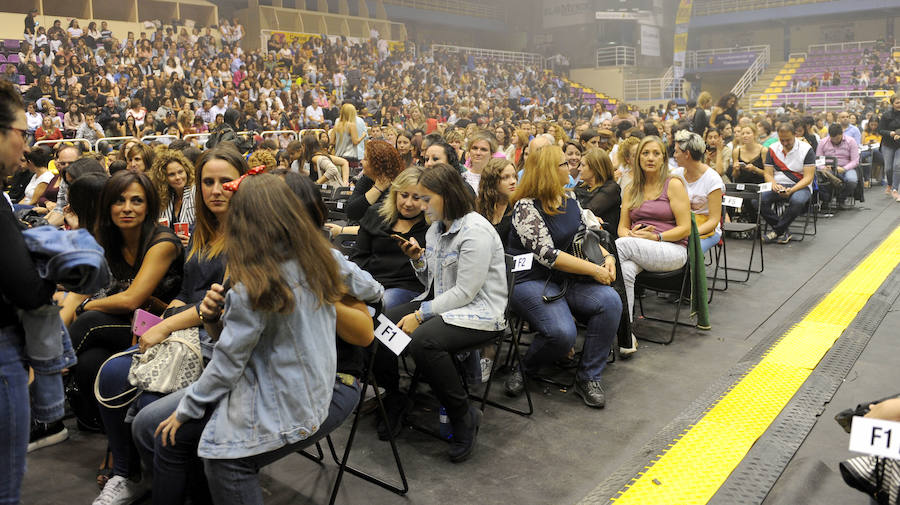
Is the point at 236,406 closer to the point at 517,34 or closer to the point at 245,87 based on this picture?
the point at 245,87

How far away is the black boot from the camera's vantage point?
3.09 meters

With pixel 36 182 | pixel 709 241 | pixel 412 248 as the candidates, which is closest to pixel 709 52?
pixel 709 241

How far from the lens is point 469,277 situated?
10.4ft

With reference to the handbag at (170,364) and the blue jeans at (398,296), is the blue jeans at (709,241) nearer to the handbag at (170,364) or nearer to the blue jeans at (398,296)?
the blue jeans at (398,296)

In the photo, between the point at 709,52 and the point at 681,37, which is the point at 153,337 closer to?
the point at 681,37

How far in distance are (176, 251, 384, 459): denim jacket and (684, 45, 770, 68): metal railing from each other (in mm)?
33122

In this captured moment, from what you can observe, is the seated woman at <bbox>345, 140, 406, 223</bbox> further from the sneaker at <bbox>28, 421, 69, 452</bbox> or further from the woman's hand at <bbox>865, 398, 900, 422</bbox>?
the woman's hand at <bbox>865, 398, 900, 422</bbox>

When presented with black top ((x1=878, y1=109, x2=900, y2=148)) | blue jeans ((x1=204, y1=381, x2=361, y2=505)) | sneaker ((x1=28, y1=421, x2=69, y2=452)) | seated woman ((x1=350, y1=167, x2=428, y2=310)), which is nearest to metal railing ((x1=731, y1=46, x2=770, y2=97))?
black top ((x1=878, y1=109, x2=900, y2=148))

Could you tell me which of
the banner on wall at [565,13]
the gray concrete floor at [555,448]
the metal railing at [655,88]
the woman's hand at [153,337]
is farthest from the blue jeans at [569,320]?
the banner on wall at [565,13]

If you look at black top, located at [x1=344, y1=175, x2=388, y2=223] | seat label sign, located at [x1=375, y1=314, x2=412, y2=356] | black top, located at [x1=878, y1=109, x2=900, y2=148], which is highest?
black top, located at [x1=878, y1=109, x2=900, y2=148]

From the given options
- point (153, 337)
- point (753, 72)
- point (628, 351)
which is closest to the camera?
point (153, 337)

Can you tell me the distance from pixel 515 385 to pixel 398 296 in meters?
0.81

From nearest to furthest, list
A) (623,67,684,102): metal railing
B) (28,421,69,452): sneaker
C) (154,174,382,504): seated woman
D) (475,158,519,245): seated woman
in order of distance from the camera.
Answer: (154,174,382,504): seated woman, (28,421,69,452): sneaker, (475,158,519,245): seated woman, (623,67,684,102): metal railing

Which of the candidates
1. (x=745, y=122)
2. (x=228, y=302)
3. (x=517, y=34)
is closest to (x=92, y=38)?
(x=745, y=122)
